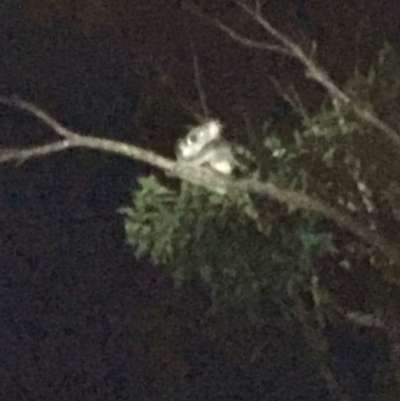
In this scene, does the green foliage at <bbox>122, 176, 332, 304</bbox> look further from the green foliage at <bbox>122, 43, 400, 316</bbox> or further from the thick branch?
the thick branch

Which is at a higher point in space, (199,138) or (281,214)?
(199,138)

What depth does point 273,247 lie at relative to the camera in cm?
170

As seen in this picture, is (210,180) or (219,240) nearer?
(210,180)

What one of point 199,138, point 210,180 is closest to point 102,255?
point 199,138

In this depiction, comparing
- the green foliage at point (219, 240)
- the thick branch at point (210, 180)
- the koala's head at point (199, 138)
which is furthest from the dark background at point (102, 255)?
the thick branch at point (210, 180)

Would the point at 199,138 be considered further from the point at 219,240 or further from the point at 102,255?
the point at 102,255

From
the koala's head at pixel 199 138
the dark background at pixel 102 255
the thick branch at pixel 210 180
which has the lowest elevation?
the thick branch at pixel 210 180

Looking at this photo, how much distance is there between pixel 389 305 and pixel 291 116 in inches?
17.4

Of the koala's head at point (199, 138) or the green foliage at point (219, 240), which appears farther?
the koala's head at point (199, 138)

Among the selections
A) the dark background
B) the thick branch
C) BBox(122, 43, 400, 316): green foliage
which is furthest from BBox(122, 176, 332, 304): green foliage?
the dark background

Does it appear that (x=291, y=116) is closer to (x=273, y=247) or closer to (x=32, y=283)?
(x=273, y=247)

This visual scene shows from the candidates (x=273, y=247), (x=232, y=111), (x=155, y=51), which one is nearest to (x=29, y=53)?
(x=155, y=51)

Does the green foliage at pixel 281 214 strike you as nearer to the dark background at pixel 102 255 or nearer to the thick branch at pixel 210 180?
the thick branch at pixel 210 180

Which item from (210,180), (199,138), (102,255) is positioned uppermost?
(102,255)
